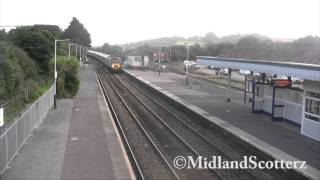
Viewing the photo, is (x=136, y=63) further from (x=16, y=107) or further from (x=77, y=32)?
(x=16, y=107)

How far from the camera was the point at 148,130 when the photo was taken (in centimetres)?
2402

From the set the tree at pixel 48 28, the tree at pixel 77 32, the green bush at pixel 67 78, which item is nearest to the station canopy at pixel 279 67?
the green bush at pixel 67 78

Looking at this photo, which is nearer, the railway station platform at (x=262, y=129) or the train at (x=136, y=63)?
the railway station platform at (x=262, y=129)

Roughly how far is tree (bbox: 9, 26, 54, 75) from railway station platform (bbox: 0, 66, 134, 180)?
22545mm

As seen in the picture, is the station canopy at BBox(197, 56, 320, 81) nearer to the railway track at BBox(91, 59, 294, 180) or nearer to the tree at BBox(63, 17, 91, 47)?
the railway track at BBox(91, 59, 294, 180)

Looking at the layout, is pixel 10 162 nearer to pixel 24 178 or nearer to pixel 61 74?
pixel 24 178

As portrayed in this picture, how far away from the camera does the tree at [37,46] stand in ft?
157

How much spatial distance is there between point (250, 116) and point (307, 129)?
5911 mm

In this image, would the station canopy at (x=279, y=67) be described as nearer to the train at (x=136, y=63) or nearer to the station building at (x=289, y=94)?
the station building at (x=289, y=94)

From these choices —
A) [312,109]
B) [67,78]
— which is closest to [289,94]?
[312,109]

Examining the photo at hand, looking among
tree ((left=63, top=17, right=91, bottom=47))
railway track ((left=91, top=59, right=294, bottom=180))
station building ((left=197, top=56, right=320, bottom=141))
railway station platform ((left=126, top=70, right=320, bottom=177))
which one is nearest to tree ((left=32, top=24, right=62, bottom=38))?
tree ((left=63, top=17, right=91, bottom=47))

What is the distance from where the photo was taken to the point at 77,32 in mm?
137500

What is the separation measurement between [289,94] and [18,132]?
13.2 m

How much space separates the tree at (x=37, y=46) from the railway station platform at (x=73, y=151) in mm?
22545
